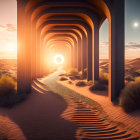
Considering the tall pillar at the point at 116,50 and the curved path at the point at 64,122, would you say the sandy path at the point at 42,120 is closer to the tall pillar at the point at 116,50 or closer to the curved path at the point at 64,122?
the curved path at the point at 64,122

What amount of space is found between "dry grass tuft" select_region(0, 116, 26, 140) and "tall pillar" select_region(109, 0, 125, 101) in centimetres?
484

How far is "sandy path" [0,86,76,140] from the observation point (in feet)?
11.7

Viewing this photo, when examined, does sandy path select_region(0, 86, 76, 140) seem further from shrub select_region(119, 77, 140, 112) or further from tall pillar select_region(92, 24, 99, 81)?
tall pillar select_region(92, 24, 99, 81)

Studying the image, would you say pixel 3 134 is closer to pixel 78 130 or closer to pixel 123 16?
pixel 78 130

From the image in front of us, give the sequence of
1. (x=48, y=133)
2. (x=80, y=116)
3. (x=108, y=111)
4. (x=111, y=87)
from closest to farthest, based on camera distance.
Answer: (x=48, y=133), (x=80, y=116), (x=108, y=111), (x=111, y=87)

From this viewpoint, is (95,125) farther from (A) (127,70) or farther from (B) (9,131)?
(A) (127,70)

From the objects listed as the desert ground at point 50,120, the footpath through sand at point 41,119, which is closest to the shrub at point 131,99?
the desert ground at point 50,120

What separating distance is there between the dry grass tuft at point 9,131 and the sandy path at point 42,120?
0.46ft

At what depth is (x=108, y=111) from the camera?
A: 5426mm

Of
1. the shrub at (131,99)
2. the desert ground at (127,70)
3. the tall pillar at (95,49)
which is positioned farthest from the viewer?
the desert ground at (127,70)

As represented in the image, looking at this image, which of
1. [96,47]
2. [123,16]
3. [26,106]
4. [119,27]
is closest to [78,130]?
[26,106]

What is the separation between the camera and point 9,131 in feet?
12.1

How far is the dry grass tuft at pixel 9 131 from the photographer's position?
11.1ft

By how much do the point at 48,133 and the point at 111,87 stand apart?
425 centimetres
